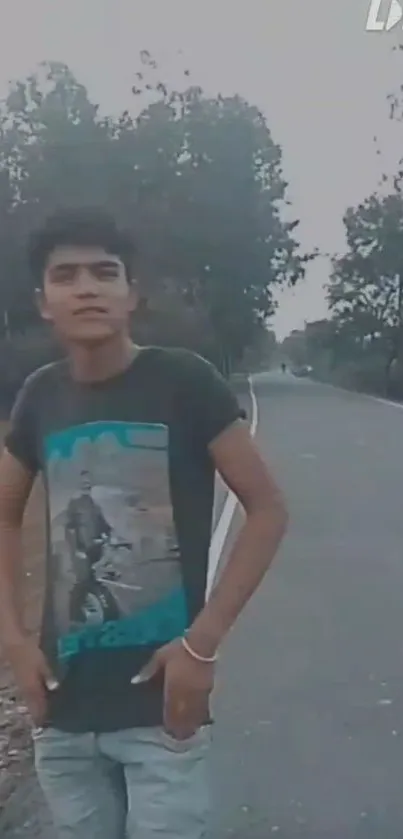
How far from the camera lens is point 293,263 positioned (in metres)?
3.73

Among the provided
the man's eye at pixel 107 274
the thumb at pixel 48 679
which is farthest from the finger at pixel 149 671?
the man's eye at pixel 107 274

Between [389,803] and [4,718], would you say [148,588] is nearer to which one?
[389,803]

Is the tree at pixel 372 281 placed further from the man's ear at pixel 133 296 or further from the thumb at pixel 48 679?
the thumb at pixel 48 679

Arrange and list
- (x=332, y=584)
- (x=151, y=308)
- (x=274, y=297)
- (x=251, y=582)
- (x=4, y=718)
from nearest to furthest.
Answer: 1. (x=251, y=582)
2. (x=151, y=308)
3. (x=274, y=297)
4. (x=4, y=718)
5. (x=332, y=584)

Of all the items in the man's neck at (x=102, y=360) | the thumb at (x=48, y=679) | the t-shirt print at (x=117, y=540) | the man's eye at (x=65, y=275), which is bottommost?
the thumb at (x=48, y=679)

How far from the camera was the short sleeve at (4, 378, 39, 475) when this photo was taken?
1881mm

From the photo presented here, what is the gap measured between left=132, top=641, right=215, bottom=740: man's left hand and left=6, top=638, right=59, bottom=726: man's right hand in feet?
0.41

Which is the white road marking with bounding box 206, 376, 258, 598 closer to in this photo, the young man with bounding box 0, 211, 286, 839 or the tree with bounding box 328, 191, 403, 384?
the young man with bounding box 0, 211, 286, 839

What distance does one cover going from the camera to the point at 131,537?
1.79 metres

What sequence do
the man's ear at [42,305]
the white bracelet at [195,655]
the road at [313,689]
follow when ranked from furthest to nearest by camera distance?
the road at [313,689] → the man's ear at [42,305] → the white bracelet at [195,655]

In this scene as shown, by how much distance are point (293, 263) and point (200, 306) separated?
61 centimetres

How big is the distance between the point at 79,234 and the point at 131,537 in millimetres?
410

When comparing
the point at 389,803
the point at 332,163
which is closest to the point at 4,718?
the point at 389,803

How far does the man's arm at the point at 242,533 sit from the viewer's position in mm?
1761
